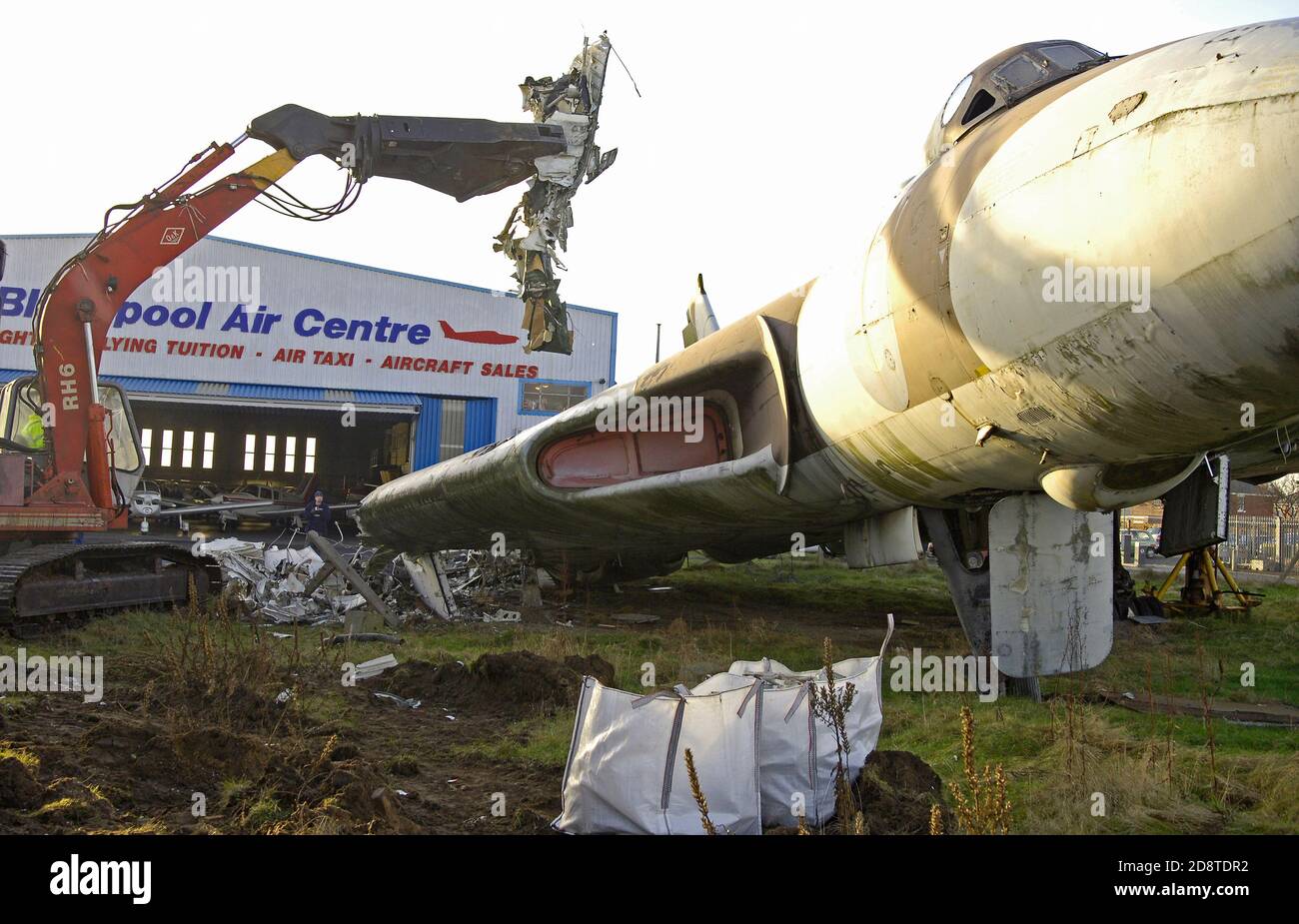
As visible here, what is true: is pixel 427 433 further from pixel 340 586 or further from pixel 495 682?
pixel 495 682

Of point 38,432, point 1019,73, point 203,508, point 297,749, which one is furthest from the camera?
point 203,508

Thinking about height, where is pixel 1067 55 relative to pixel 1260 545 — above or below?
above

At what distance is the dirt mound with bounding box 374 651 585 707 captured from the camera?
6.83m

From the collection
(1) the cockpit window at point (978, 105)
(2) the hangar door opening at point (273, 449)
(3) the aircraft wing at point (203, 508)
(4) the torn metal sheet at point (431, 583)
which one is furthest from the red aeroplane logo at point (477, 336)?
(1) the cockpit window at point (978, 105)

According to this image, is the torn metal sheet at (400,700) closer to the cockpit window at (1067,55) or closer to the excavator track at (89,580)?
the excavator track at (89,580)

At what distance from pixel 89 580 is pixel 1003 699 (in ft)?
28.2

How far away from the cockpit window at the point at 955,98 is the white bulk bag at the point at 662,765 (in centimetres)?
379

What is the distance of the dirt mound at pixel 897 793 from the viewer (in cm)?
411

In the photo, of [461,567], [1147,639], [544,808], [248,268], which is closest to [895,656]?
[1147,639]

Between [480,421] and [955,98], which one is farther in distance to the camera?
[480,421]

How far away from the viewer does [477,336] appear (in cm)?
3081

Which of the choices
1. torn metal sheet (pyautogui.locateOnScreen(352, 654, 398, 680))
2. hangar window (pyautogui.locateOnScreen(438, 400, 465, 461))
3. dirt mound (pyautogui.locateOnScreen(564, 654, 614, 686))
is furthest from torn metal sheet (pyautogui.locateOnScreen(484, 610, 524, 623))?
hangar window (pyautogui.locateOnScreen(438, 400, 465, 461))

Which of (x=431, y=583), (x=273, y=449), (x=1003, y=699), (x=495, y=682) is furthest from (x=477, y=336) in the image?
(x=1003, y=699)

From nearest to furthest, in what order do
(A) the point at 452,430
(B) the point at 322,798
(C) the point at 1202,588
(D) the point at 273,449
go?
(B) the point at 322,798 → (C) the point at 1202,588 → (A) the point at 452,430 → (D) the point at 273,449
